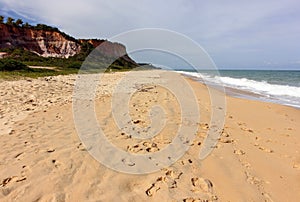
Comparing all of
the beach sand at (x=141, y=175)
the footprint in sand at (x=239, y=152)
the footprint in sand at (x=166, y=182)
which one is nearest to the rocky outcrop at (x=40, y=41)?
the beach sand at (x=141, y=175)

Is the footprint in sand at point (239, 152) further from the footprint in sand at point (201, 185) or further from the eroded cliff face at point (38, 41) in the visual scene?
the eroded cliff face at point (38, 41)

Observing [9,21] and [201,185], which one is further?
[9,21]

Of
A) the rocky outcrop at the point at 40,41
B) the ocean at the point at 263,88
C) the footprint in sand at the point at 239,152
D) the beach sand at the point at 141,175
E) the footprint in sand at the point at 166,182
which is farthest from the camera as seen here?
the rocky outcrop at the point at 40,41

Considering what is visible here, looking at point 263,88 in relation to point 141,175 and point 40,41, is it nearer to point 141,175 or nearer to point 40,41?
point 141,175

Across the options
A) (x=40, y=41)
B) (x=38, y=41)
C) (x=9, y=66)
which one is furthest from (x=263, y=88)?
(x=38, y=41)

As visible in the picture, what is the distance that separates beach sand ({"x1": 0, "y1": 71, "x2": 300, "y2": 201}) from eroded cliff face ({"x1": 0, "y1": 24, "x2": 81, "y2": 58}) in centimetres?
3958

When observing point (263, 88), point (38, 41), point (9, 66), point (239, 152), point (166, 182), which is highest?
point (38, 41)

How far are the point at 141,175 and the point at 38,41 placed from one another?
44797mm

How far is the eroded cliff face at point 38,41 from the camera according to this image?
1487 inches

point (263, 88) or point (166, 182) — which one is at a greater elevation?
point (166, 182)

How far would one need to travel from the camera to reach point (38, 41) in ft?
135

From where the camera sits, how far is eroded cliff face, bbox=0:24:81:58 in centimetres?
3778

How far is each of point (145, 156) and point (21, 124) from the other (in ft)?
9.20

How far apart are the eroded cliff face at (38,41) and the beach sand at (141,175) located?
39.6 m
